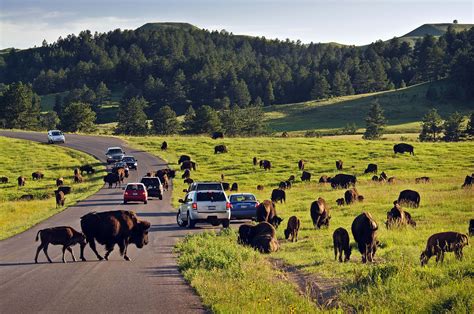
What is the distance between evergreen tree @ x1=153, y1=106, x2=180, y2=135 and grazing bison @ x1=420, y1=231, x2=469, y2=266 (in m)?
125

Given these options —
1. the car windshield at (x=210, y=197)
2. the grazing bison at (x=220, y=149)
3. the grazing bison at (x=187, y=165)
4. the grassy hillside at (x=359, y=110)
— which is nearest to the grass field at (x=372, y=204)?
the grazing bison at (x=187, y=165)

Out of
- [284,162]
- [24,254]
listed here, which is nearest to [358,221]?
[24,254]

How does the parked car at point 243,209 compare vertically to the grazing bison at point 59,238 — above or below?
below

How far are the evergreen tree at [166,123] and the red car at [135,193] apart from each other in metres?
99.4

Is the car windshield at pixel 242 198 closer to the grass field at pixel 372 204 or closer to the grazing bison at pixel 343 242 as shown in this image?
the grass field at pixel 372 204

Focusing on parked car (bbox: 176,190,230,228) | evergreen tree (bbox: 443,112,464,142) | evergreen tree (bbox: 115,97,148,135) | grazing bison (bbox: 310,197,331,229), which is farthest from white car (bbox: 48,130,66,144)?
grazing bison (bbox: 310,197,331,229)

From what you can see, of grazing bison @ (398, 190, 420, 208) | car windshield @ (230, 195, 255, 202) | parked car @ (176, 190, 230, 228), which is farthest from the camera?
grazing bison @ (398, 190, 420, 208)

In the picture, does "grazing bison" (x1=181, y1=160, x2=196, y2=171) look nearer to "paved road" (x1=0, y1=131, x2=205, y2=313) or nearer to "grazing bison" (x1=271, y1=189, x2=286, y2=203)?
"grazing bison" (x1=271, y1=189, x2=286, y2=203)

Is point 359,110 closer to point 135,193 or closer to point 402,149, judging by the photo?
point 402,149

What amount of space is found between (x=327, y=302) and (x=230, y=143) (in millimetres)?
74027

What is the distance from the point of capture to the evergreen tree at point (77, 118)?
421 ft

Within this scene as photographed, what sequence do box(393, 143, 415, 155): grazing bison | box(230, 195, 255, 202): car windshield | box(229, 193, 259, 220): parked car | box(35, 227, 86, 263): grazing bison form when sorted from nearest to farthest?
box(35, 227, 86, 263): grazing bison
box(229, 193, 259, 220): parked car
box(230, 195, 255, 202): car windshield
box(393, 143, 415, 155): grazing bison

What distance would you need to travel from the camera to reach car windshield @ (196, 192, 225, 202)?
2959 centimetres

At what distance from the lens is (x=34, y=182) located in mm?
60656
